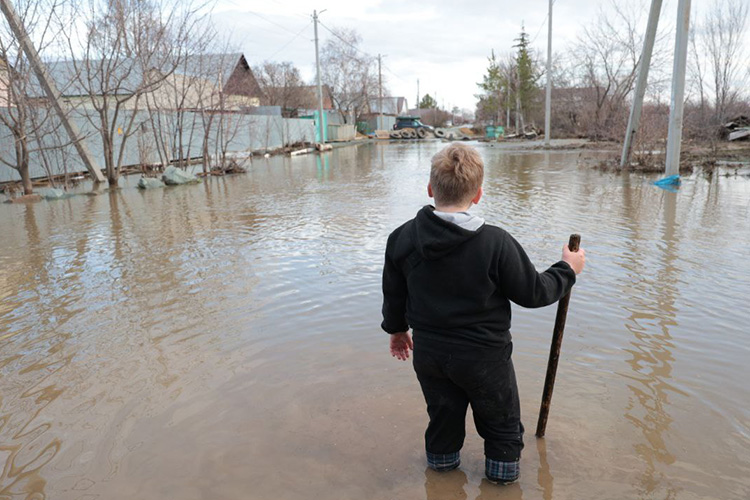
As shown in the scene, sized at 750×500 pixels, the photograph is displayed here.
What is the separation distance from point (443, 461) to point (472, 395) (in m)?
0.44

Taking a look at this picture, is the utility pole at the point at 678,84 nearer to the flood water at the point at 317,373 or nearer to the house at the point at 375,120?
the flood water at the point at 317,373

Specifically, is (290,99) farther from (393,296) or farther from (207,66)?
(393,296)

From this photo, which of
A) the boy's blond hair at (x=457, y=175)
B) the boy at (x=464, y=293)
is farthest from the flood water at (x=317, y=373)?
the boy's blond hair at (x=457, y=175)

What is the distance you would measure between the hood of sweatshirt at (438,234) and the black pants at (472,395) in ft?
1.33

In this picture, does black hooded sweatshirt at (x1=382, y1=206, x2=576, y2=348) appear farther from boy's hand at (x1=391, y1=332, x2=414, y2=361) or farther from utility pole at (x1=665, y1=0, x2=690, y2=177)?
utility pole at (x1=665, y1=0, x2=690, y2=177)

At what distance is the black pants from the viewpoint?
2.25 metres

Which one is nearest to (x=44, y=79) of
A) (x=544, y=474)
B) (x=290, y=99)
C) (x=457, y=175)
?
(x=457, y=175)

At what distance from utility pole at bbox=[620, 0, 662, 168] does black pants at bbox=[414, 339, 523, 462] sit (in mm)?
15152


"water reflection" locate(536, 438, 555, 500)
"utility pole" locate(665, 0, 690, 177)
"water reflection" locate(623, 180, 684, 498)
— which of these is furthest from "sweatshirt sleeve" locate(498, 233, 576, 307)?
"utility pole" locate(665, 0, 690, 177)

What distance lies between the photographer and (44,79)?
1395 cm

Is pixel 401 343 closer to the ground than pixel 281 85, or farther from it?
closer to the ground

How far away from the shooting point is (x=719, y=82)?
65.8ft

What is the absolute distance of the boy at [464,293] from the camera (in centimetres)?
217

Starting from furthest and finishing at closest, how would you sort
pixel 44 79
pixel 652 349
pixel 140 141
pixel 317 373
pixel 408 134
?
pixel 408 134 → pixel 140 141 → pixel 44 79 → pixel 652 349 → pixel 317 373
